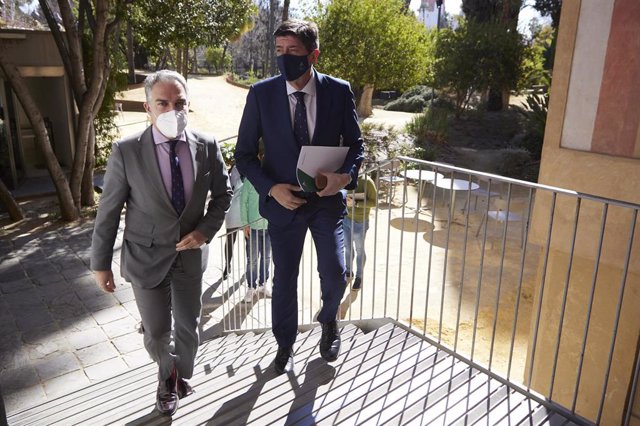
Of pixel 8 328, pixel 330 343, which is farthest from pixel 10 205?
pixel 330 343

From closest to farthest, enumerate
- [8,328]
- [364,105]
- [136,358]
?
1. [136,358]
2. [8,328]
3. [364,105]

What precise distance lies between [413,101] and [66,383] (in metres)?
26.4

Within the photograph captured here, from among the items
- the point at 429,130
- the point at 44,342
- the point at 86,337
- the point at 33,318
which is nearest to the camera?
the point at 44,342

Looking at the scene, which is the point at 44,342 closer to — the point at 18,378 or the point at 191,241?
the point at 18,378

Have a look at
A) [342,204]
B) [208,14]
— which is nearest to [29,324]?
[342,204]

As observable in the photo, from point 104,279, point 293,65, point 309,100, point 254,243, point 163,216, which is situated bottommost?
point 254,243

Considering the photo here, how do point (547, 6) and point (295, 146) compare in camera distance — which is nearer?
point (295, 146)

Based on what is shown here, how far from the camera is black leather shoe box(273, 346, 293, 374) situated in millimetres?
3338

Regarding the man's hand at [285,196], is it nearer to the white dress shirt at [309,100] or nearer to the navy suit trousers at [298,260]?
the navy suit trousers at [298,260]

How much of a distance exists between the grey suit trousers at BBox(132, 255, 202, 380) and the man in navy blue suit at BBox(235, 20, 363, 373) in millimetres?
505

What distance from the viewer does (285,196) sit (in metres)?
2.97

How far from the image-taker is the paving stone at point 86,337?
18.1 feet

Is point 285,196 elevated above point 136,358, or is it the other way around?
point 285,196

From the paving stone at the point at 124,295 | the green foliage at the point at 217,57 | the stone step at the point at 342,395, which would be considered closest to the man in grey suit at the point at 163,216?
the stone step at the point at 342,395
